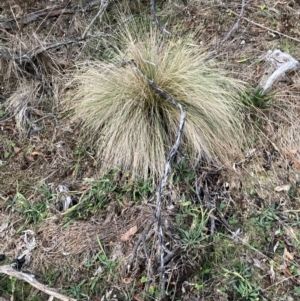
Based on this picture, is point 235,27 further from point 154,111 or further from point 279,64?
point 154,111

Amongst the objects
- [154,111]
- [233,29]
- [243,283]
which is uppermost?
[233,29]

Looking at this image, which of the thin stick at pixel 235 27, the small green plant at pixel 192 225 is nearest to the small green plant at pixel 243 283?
the small green plant at pixel 192 225

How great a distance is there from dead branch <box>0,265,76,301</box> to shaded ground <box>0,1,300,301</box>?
0.06m

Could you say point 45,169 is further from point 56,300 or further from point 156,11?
point 156,11

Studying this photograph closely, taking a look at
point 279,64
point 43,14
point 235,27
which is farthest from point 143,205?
point 43,14

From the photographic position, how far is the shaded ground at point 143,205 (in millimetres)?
2166

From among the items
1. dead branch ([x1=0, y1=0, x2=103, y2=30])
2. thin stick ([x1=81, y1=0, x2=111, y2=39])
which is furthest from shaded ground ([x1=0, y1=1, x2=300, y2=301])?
dead branch ([x1=0, y1=0, x2=103, y2=30])

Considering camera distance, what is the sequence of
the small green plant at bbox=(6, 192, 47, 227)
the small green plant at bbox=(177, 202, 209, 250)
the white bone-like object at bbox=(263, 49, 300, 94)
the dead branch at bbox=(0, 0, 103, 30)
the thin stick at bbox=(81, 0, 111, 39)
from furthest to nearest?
the dead branch at bbox=(0, 0, 103, 30) < the thin stick at bbox=(81, 0, 111, 39) < the white bone-like object at bbox=(263, 49, 300, 94) < the small green plant at bbox=(6, 192, 47, 227) < the small green plant at bbox=(177, 202, 209, 250)

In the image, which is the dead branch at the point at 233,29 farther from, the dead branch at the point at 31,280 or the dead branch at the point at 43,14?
the dead branch at the point at 31,280

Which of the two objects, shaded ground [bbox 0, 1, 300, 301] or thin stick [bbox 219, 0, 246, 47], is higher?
thin stick [bbox 219, 0, 246, 47]

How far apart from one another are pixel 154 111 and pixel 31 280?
1165 millimetres

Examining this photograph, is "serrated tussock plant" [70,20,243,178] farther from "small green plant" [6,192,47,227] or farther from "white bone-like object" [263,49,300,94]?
"small green plant" [6,192,47,227]

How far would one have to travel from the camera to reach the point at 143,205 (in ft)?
7.90

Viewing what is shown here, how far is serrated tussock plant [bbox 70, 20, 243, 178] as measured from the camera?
2494 millimetres
